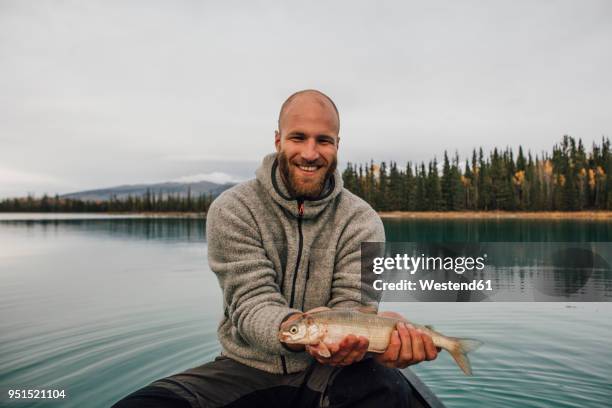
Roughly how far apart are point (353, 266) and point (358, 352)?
92 centimetres

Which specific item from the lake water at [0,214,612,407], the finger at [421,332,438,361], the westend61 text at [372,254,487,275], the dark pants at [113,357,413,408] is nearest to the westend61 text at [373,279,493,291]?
the westend61 text at [372,254,487,275]

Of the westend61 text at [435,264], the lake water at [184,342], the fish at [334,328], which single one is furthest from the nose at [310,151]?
the westend61 text at [435,264]

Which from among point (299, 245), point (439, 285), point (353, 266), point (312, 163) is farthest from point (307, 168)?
point (439, 285)

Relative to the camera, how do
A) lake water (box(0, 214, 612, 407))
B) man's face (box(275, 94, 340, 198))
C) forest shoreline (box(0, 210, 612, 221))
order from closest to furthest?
man's face (box(275, 94, 340, 198)) < lake water (box(0, 214, 612, 407)) < forest shoreline (box(0, 210, 612, 221))

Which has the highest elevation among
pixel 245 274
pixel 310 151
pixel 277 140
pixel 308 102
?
pixel 308 102

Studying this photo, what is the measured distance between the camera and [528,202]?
10094 centimetres

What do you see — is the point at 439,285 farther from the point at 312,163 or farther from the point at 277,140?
the point at 312,163

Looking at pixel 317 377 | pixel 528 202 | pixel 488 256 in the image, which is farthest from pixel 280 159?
pixel 528 202

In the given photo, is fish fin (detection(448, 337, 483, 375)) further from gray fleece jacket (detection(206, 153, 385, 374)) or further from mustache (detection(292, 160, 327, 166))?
mustache (detection(292, 160, 327, 166))

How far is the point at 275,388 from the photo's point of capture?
3.86 metres

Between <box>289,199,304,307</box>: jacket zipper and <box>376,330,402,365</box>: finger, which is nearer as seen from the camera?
<box>376,330,402,365</box>: finger

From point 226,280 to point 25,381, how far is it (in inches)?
232

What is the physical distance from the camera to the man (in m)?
3.54

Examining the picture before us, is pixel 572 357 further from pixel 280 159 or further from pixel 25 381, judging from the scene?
pixel 25 381
